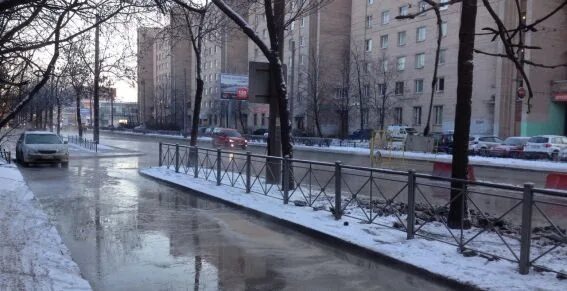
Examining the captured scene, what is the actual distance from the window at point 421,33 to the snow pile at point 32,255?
165 feet

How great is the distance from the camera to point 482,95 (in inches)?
1980

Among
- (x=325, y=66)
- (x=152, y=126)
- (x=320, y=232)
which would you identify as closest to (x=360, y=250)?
(x=320, y=232)

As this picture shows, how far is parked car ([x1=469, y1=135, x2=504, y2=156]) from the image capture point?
1389 inches

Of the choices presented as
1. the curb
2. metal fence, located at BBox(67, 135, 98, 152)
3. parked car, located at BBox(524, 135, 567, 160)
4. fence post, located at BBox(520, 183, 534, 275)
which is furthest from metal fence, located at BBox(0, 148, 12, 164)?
parked car, located at BBox(524, 135, 567, 160)

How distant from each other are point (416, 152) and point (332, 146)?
9.94m

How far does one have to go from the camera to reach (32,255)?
6.83m

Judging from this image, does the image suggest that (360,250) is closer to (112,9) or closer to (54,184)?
(112,9)

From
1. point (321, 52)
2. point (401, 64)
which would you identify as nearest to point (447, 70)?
point (401, 64)

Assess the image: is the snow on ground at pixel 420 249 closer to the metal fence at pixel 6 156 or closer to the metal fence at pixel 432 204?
the metal fence at pixel 432 204

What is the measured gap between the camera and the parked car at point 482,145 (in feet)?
116

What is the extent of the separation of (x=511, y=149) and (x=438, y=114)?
20386 mm

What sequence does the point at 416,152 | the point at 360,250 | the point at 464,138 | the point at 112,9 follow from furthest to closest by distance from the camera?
the point at 416,152
the point at 112,9
the point at 464,138
the point at 360,250

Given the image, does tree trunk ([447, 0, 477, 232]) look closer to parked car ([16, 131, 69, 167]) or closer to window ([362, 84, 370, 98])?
parked car ([16, 131, 69, 167])

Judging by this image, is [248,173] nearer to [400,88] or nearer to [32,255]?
[32,255]
